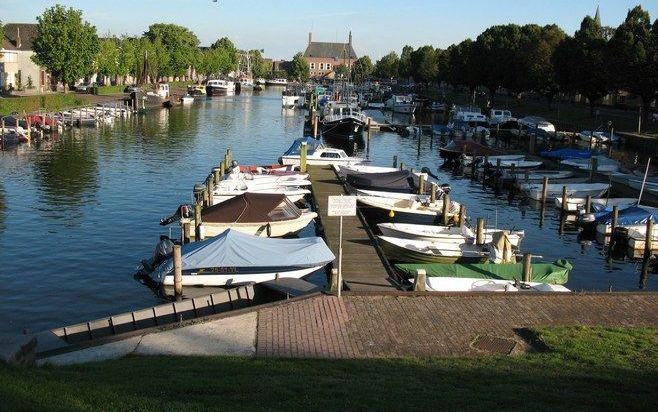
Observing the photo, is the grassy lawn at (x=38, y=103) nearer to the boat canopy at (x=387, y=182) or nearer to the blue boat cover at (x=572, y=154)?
the boat canopy at (x=387, y=182)

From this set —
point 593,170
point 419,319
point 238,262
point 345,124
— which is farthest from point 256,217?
point 345,124

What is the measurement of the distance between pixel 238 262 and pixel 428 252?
790 cm

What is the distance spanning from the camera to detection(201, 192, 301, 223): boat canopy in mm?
31141

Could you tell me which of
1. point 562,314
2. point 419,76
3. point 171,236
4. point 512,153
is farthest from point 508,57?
point 562,314

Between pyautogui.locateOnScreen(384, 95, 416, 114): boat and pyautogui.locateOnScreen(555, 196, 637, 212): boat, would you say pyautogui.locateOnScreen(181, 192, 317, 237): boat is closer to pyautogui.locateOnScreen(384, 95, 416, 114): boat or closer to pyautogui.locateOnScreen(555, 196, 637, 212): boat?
pyautogui.locateOnScreen(555, 196, 637, 212): boat

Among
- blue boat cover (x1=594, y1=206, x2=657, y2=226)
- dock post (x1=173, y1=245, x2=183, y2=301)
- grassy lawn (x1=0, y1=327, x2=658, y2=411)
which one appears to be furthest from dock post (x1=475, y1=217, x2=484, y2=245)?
grassy lawn (x1=0, y1=327, x2=658, y2=411)

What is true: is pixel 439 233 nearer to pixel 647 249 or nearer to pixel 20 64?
pixel 647 249

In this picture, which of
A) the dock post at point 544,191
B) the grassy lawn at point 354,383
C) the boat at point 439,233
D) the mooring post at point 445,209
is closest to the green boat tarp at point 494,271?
the boat at point 439,233

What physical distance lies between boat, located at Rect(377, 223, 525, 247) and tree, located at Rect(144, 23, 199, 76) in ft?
411

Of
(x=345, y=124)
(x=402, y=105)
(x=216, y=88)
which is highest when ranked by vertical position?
(x=216, y=88)

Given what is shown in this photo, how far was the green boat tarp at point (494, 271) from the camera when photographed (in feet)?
80.2

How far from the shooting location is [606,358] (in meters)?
15.6

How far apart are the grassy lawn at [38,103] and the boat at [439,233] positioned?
5363 centimetres

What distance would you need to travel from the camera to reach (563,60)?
9100 centimetres
